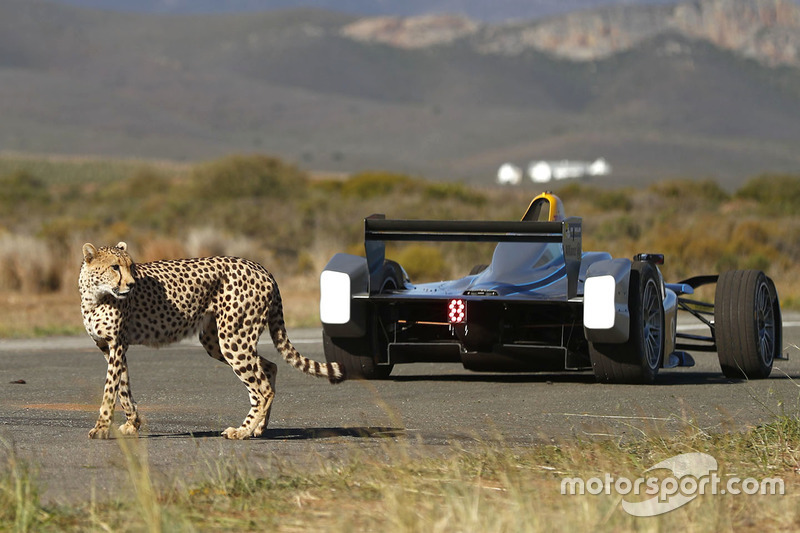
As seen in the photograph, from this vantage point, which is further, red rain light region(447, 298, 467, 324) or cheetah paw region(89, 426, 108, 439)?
red rain light region(447, 298, 467, 324)

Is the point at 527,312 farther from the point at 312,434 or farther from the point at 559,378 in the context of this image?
the point at 312,434

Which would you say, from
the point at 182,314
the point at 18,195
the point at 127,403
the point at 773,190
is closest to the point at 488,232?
the point at 182,314

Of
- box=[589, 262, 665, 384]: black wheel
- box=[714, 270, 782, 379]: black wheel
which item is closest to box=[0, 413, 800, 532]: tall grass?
box=[589, 262, 665, 384]: black wheel

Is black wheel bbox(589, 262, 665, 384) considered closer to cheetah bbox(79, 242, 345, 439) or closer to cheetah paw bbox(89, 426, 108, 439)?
cheetah bbox(79, 242, 345, 439)

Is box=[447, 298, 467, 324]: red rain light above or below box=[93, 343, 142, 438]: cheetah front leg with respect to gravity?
above

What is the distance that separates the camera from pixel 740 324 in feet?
42.1

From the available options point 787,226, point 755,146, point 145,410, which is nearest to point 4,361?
point 145,410

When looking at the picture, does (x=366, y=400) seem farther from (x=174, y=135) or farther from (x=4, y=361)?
(x=174, y=135)

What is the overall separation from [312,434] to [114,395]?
139 centimetres

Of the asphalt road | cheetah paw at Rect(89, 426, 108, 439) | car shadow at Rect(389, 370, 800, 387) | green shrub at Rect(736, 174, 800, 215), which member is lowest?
green shrub at Rect(736, 174, 800, 215)

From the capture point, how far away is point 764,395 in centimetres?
1192

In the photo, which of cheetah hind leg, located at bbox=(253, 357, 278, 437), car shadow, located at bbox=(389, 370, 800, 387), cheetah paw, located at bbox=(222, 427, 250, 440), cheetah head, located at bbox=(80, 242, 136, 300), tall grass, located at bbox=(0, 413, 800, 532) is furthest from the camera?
car shadow, located at bbox=(389, 370, 800, 387)

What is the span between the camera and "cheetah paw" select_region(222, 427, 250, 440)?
30.1 ft

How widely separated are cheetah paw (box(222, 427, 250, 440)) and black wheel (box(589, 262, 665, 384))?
3.92 m
